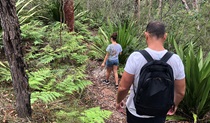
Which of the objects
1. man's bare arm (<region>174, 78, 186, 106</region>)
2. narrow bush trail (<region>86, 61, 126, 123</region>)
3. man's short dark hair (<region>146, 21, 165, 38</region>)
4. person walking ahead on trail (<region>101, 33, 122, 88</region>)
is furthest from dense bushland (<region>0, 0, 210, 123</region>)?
man's short dark hair (<region>146, 21, 165, 38</region>)

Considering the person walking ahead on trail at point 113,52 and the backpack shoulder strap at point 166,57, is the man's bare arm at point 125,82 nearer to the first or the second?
the backpack shoulder strap at point 166,57

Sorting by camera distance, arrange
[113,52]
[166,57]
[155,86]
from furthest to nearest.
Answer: [113,52]
[166,57]
[155,86]

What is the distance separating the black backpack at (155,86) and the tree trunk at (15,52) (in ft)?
4.58

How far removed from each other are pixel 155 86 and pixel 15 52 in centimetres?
159

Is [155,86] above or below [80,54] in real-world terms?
above

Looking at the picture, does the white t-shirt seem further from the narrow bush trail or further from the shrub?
the narrow bush trail

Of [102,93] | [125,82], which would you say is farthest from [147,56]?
[102,93]

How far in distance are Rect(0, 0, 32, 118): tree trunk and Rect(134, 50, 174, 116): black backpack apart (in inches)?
54.9

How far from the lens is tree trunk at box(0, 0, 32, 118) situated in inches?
101

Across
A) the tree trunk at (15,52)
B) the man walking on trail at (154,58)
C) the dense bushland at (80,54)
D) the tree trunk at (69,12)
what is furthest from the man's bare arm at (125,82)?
the tree trunk at (69,12)

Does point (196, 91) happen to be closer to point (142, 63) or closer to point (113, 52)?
point (113, 52)

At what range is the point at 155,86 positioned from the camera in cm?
214

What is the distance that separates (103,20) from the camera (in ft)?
37.6

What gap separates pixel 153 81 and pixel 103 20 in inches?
377
